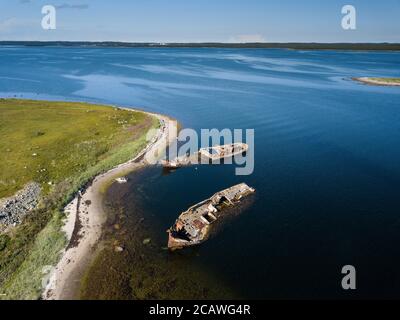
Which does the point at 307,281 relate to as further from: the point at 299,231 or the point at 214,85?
the point at 214,85

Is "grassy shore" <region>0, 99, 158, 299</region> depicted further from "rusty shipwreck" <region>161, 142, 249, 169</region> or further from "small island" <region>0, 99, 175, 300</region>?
"rusty shipwreck" <region>161, 142, 249, 169</region>

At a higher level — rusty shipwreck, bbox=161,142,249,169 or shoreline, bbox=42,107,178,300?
rusty shipwreck, bbox=161,142,249,169

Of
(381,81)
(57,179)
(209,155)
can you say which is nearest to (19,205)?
(57,179)

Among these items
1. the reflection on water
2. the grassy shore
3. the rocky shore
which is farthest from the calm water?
the rocky shore
